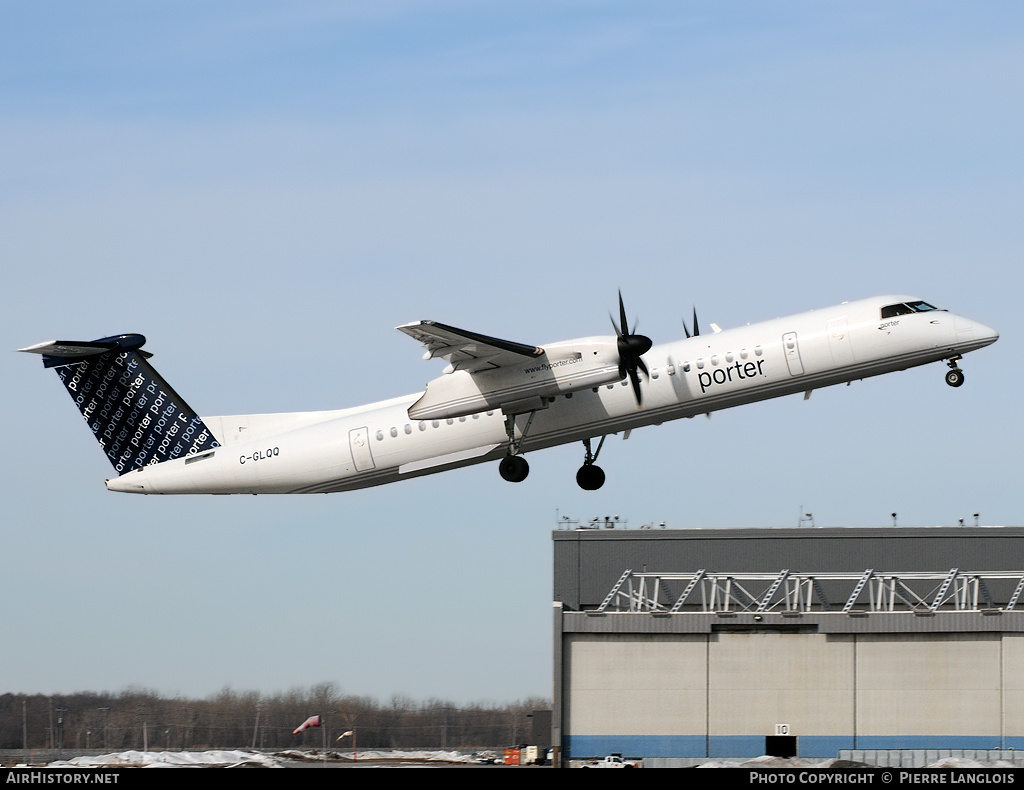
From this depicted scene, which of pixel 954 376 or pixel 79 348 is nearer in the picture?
pixel 954 376

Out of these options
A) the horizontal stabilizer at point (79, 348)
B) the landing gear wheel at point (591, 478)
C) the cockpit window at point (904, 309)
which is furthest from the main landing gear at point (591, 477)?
the horizontal stabilizer at point (79, 348)

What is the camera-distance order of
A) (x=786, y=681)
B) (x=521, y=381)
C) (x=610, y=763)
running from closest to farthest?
(x=521, y=381), (x=610, y=763), (x=786, y=681)

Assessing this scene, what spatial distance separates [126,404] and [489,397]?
406 inches

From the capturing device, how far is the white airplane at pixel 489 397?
3067 cm

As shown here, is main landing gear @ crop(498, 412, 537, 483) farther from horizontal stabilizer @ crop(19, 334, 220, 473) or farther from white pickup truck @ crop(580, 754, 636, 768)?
white pickup truck @ crop(580, 754, 636, 768)

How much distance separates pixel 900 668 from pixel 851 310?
1569 centimetres

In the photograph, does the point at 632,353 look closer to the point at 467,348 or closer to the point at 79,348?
the point at 467,348

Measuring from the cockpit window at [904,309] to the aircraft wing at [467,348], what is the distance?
8.00 meters

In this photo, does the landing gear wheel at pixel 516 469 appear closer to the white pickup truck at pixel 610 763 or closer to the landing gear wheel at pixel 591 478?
the landing gear wheel at pixel 591 478

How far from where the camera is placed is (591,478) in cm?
3347

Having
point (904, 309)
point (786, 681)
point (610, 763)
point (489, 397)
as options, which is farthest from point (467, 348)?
point (786, 681)

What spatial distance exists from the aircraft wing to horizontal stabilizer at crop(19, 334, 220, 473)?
7282 millimetres
